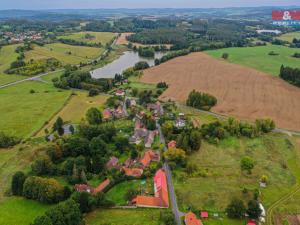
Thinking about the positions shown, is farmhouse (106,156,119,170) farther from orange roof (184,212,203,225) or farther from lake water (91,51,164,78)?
lake water (91,51,164,78)

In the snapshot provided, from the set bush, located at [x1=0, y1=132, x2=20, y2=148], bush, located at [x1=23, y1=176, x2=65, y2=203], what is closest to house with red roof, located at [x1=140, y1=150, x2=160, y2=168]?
bush, located at [x1=23, y1=176, x2=65, y2=203]

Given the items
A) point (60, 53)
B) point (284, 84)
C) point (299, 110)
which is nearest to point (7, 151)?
point (299, 110)

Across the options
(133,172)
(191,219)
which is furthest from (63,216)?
(191,219)

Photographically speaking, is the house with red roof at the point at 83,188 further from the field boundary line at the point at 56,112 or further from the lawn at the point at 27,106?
the lawn at the point at 27,106

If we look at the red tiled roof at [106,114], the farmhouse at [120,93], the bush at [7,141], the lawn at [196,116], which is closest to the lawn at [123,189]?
the lawn at [196,116]

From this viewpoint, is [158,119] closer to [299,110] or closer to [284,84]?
[299,110]
